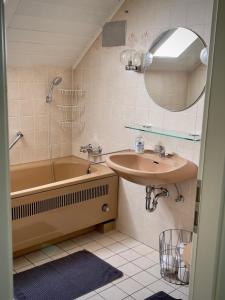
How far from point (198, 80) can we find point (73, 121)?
1.60 meters

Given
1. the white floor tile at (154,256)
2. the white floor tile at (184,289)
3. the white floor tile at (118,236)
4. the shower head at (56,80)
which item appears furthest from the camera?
the shower head at (56,80)

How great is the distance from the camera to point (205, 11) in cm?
251

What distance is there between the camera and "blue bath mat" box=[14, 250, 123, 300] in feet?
8.23

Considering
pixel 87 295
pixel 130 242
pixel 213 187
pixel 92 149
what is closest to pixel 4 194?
pixel 213 187

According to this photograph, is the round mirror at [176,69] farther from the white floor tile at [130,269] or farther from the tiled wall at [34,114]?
the white floor tile at [130,269]

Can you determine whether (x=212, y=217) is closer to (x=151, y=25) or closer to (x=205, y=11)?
(x=205, y=11)

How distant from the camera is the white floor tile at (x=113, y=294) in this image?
8.11 ft

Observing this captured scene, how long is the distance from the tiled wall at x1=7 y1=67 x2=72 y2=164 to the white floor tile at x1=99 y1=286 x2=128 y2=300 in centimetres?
163

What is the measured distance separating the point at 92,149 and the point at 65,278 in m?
1.36

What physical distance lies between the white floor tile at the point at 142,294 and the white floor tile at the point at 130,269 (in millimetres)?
225

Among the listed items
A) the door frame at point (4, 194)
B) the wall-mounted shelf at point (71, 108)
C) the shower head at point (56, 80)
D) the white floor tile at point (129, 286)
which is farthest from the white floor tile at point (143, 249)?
the door frame at point (4, 194)

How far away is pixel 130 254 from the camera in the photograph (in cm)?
307

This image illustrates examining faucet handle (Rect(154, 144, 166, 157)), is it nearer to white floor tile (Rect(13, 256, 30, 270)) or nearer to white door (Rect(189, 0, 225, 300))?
white floor tile (Rect(13, 256, 30, 270))

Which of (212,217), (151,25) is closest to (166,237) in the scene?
(151,25)
